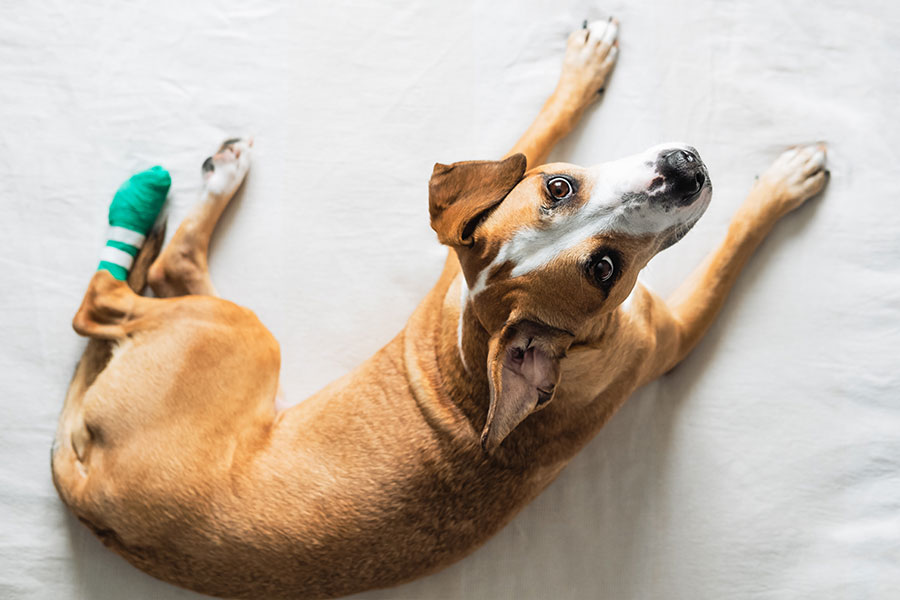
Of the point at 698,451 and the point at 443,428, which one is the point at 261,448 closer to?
the point at 443,428

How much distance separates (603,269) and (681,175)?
422mm

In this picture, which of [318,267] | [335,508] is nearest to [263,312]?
[318,267]

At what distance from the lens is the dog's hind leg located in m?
3.89

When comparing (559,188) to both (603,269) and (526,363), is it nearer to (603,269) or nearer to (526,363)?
(603,269)

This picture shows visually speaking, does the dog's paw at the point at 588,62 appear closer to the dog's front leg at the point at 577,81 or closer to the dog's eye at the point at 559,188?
the dog's front leg at the point at 577,81

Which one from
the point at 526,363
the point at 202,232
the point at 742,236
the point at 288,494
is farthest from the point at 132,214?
the point at 742,236

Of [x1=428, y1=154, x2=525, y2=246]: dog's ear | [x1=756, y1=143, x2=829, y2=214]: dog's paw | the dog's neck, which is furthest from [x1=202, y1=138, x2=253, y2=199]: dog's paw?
[x1=756, y1=143, x2=829, y2=214]: dog's paw

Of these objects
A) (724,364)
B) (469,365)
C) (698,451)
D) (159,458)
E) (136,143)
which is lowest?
(698,451)

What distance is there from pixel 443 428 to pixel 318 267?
1.26 metres

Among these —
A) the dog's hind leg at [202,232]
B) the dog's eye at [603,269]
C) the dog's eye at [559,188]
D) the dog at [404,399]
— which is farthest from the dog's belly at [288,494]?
the dog's eye at [559,188]

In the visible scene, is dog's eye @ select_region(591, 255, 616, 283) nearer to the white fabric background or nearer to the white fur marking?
the white fur marking

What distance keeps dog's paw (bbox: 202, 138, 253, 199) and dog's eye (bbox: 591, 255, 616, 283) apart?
2077 millimetres

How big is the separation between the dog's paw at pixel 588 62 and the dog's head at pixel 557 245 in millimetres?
1106

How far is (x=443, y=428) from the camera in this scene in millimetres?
3139
